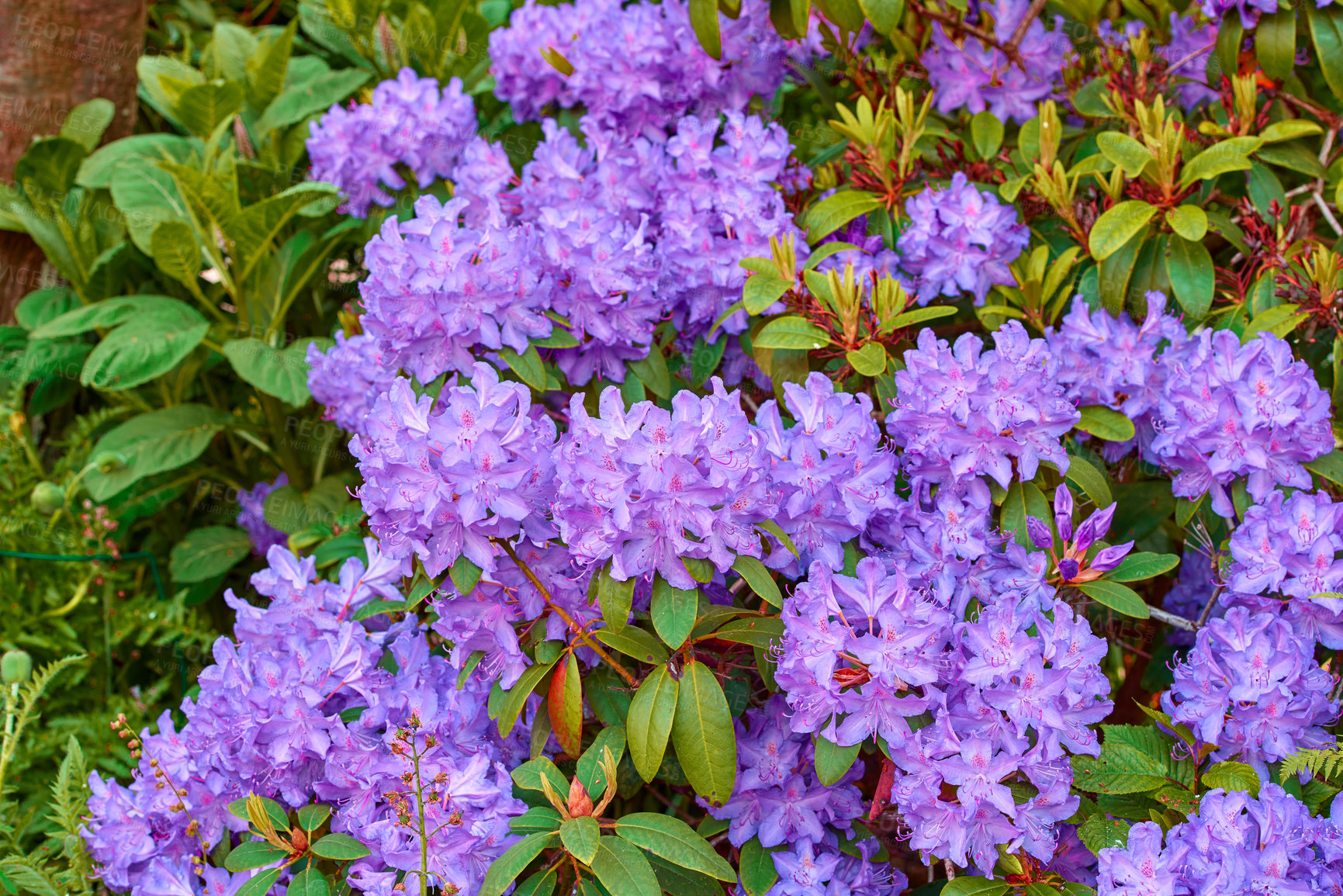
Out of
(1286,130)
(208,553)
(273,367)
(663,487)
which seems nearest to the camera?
(663,487)

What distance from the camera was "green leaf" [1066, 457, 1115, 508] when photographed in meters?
1.46

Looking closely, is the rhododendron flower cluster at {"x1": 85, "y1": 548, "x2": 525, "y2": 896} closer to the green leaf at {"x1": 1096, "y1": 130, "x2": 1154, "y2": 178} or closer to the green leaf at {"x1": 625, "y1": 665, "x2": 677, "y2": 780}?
the green leaf at {"x1": 625, "y1": 665, "x2": 677, "y2": 780}

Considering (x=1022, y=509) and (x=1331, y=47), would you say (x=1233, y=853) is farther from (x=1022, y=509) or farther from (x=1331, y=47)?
(x=1331, y=47)

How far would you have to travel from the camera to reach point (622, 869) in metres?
1.17

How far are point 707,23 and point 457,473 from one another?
974 mm

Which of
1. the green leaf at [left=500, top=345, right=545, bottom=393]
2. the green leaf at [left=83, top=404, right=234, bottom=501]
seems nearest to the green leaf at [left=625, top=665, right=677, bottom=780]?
the green leaf at [left=500, top=345, right=545, bottom=393]

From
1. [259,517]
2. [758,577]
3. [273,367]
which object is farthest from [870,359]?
[259,517]

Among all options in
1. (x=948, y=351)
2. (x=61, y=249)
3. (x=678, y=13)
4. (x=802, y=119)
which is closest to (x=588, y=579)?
(x=948, y=351)

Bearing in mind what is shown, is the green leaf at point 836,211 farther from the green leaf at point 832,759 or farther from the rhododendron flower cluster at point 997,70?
the green leaf at point 832,759

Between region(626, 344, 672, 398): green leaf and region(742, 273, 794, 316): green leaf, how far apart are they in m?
0.17

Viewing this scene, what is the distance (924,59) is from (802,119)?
42 cm

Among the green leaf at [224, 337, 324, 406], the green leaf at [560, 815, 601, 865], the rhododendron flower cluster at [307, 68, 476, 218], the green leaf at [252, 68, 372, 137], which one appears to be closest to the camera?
the green leaf at [560, 815, 601, 865]

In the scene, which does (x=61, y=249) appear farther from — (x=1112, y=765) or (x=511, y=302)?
(x=1112, y=765)

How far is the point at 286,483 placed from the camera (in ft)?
8.25
